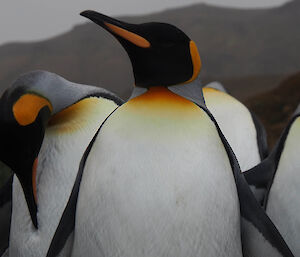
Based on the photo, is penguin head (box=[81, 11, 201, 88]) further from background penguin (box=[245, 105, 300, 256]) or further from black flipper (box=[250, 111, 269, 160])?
black flipper (box=[250, 111, 269, 160])

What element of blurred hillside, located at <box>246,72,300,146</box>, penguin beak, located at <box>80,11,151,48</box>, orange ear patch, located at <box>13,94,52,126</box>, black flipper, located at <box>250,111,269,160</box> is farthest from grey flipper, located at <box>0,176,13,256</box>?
blurred hillside, located at <box>246,72,300,146</box>

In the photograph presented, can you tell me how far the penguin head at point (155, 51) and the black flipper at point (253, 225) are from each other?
0.22 metres

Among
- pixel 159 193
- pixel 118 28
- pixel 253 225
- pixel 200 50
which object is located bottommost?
pixel 200 50

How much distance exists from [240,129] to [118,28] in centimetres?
175

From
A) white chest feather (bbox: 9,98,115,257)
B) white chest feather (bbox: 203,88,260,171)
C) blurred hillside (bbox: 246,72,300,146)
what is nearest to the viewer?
white chest feather (bbox: 9,98,115,257)

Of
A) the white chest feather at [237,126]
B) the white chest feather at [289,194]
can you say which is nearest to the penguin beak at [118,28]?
the white chest feather at [289,194]

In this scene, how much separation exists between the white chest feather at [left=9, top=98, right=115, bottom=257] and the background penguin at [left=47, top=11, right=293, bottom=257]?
441 mm

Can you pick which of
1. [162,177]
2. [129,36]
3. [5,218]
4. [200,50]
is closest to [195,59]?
[129,36]

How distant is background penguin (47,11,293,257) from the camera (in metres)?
A: 1.31

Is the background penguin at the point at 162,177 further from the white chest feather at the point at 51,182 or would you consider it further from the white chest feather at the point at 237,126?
the white chest feather at the point at 237,126

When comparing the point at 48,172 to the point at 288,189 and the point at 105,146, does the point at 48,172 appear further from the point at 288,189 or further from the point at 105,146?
the point at 288,189

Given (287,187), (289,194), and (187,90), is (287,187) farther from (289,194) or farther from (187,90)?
(187,90)

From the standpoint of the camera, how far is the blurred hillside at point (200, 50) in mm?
28594

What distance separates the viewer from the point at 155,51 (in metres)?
1.37
